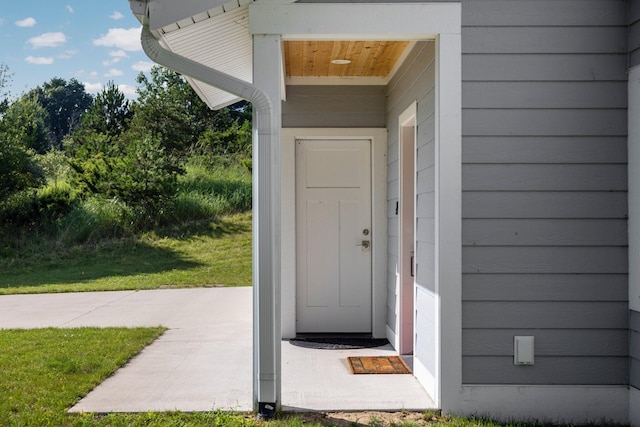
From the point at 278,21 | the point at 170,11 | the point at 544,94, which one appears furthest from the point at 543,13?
the point at 170,11

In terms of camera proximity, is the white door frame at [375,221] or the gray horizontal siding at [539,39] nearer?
the gray horizontal siding at [539,39]

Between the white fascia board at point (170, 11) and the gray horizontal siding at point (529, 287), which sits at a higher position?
the white fascia board at point (170, 11)

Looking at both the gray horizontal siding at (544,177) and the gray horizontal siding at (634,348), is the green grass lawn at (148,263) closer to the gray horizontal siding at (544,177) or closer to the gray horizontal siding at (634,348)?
the gray horizontal siding at (544,177)

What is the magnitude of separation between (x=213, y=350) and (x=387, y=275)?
5.88 ft

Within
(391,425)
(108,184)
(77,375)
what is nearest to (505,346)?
(391,425)

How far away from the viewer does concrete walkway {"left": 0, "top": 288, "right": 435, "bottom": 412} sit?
14.6 feet

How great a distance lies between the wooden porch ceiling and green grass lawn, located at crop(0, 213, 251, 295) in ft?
19.4

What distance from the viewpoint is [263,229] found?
13.5ft

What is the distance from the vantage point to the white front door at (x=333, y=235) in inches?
272

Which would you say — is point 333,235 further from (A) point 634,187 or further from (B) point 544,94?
(A) point 634,187

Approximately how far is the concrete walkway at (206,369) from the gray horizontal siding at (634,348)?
1.19 m

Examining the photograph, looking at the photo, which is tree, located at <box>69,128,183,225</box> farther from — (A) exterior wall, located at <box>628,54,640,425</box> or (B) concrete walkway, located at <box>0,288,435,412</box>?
(A) exterior wall, located at <box>628,54,640,425</box>

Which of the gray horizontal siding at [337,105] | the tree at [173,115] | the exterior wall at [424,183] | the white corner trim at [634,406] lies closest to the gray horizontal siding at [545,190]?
the white corner trim at [634,406]

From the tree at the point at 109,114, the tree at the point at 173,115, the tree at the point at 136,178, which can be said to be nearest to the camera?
the tree at the point at 136,178
